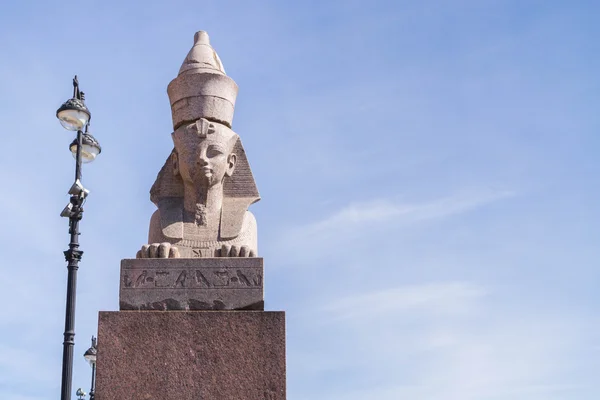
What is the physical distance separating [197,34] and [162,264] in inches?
104

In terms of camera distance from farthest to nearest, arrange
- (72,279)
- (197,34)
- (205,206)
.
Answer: (72,279) → (197,34) → (205,206)

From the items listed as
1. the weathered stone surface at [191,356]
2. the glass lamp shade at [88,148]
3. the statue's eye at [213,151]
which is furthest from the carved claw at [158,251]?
the glass lamp shade at [88,148]

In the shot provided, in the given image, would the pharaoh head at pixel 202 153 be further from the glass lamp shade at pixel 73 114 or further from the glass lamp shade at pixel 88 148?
the glass lamp shade at pixel 88 148

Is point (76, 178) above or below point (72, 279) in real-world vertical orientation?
above

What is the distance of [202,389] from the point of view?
270 inches

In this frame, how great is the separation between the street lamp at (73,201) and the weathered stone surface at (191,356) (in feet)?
11.8

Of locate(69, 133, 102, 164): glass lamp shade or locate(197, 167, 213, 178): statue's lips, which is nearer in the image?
locate(197, 167, 213, 178): statue's lips

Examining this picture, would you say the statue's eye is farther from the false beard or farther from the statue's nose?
the false beard

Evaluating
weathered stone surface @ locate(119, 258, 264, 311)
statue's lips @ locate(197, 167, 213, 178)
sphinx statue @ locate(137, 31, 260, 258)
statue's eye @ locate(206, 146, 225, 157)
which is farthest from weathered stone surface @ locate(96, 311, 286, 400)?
statue's eye @ locate(206, 146, 225, 157)

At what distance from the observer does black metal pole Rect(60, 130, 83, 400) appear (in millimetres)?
10352

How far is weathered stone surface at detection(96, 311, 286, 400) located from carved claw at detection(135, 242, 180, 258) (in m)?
0.52

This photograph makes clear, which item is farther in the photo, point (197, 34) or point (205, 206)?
point (197, 34)

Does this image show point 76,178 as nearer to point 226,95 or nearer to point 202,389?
point 226,95

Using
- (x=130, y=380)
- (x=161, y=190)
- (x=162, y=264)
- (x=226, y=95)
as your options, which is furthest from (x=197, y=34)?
(x=130, y=380)
